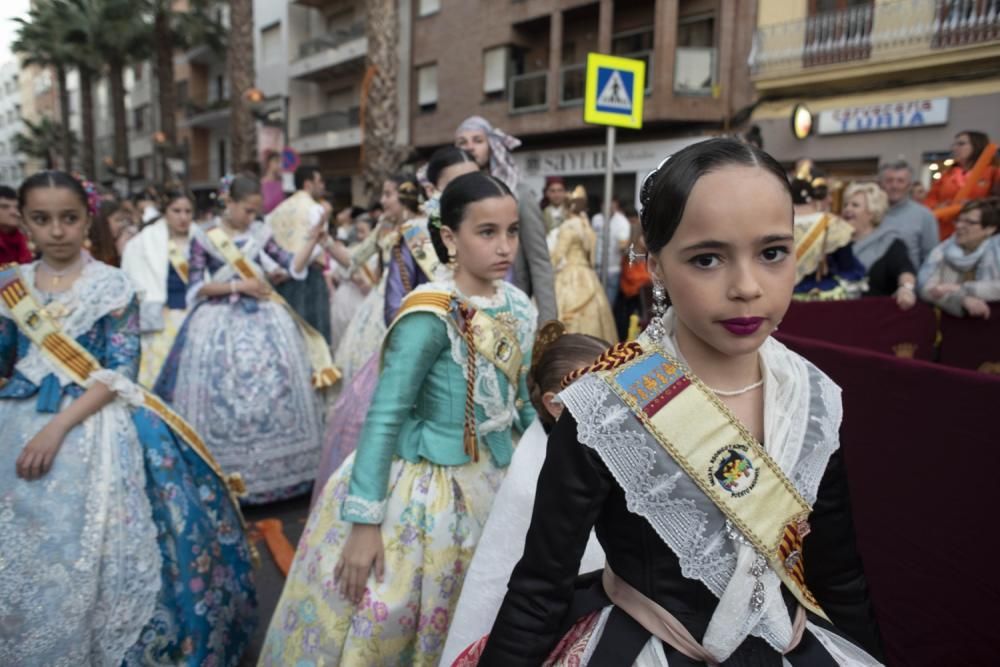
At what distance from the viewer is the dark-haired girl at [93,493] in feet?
7.82

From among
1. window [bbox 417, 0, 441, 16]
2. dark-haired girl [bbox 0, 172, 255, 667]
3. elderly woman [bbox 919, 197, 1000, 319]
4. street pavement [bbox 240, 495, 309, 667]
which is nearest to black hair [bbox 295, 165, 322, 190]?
street pavement [bbox 240, 495, 309, 667]

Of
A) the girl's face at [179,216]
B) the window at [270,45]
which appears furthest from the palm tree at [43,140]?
the girl's face at [179,216]

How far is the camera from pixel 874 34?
42.8ft

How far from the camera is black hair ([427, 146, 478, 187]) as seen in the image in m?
3.71

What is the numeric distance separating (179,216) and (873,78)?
41.4 ft

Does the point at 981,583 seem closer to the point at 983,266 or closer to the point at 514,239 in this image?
the point at 514,239

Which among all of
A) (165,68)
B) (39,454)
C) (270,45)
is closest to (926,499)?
(39,454)

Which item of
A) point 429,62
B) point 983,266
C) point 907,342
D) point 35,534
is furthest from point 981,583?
point 429,62

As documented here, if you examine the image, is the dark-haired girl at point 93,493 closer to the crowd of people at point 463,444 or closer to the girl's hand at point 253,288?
the crowd of people at point 463,444

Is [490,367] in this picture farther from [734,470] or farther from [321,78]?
[321,78]

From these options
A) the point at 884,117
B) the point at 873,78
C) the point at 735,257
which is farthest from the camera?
the point at 873,78

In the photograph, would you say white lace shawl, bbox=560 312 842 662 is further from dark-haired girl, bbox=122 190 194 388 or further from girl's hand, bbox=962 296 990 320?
dark-haired girl, bbox=122 190 194 388

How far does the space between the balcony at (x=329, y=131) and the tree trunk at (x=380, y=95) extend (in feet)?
41.1

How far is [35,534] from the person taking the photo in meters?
2.41
